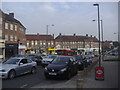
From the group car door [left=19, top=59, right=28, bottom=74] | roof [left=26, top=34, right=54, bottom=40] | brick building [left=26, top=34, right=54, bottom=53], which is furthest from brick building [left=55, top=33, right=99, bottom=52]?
car door [left=19, top=59, right=28, bottom=74]

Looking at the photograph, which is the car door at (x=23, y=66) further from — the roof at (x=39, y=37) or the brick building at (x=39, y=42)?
the roof at (x=39, y=37)

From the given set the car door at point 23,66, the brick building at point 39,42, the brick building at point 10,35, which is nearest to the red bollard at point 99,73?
the car door at point 23,66

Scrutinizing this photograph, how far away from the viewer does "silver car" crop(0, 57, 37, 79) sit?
36.5 feet

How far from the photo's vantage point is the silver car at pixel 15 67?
11125 millimetres

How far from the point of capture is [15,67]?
38.7 ft

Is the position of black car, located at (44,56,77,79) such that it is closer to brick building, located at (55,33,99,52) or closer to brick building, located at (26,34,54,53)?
brick building, located at (26,34,54,53)

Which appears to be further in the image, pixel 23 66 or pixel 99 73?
pixel 23 66

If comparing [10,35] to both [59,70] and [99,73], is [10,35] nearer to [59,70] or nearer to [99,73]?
[59,70]

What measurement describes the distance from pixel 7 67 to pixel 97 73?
5.69 meters

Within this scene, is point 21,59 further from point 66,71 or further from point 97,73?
point 97,73

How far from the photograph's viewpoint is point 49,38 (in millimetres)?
89812

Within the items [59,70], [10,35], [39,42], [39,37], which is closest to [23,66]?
[59,70]

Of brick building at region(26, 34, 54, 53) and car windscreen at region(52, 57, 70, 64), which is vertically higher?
brick building at region(26, 34, 54, 53)

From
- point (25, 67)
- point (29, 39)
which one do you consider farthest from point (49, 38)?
point (25, 67)
